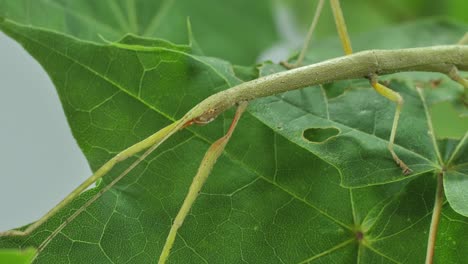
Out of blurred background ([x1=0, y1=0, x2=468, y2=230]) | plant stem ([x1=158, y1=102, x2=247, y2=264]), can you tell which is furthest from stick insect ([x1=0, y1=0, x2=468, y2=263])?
blurred background ([x1=0, y1=0, x2=468, y2=230])

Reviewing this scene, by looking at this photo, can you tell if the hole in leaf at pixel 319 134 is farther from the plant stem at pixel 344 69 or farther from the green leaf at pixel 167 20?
the green leaf at pixel 167 20

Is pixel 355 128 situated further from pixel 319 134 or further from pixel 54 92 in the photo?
pixel 54 92

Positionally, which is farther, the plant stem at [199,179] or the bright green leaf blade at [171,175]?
the bright green leaf blade at [171,175]

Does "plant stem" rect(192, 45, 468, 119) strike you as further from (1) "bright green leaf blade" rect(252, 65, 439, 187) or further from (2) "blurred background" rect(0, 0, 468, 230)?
(2) "blurred background" rect(0, 0, 468, 230)

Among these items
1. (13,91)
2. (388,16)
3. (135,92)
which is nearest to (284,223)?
(135,92)

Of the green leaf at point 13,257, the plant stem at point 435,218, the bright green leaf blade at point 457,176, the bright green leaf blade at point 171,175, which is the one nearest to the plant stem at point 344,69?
the bright green leaf blade at point 171,175

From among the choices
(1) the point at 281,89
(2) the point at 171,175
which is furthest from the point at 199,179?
(1) the point at 281,89
